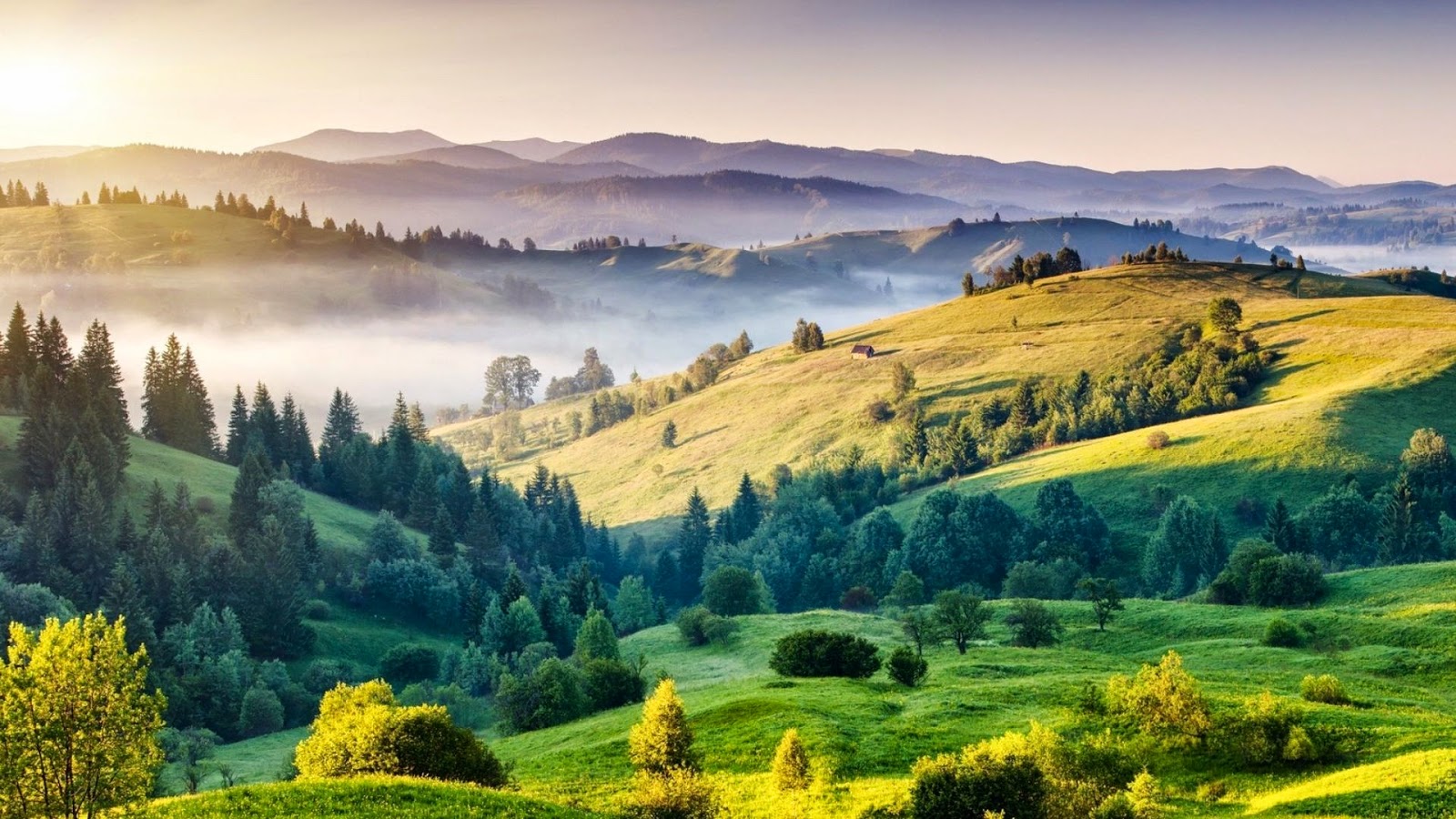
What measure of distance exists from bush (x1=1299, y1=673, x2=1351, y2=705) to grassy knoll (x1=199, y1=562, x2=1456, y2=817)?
1.09 metres

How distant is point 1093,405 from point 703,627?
348 ft

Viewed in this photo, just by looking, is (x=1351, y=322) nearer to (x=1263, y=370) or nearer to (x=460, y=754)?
(x=1263, y=370)

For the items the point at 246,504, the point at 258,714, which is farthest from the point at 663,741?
the point at 246,504

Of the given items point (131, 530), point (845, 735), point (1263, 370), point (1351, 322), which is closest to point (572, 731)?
point (845, 735)

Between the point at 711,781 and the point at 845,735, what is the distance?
33.0ft

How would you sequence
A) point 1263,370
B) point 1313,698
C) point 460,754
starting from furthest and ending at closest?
point 1263,370
point 1313,698
point 460,754

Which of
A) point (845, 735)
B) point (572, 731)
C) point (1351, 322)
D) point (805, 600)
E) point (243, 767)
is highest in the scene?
point (1351, 322)

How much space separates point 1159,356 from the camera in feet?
634

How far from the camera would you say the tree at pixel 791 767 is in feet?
148

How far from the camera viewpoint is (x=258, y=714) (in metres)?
98.4

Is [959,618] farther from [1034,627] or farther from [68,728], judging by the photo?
[68,728]

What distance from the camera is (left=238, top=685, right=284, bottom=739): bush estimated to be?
97.8m

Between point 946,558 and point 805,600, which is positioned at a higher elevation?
point 946,558

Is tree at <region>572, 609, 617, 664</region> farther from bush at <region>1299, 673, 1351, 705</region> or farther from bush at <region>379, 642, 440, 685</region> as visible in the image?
bush at <region>1299, 673, 1351, 705</region>
